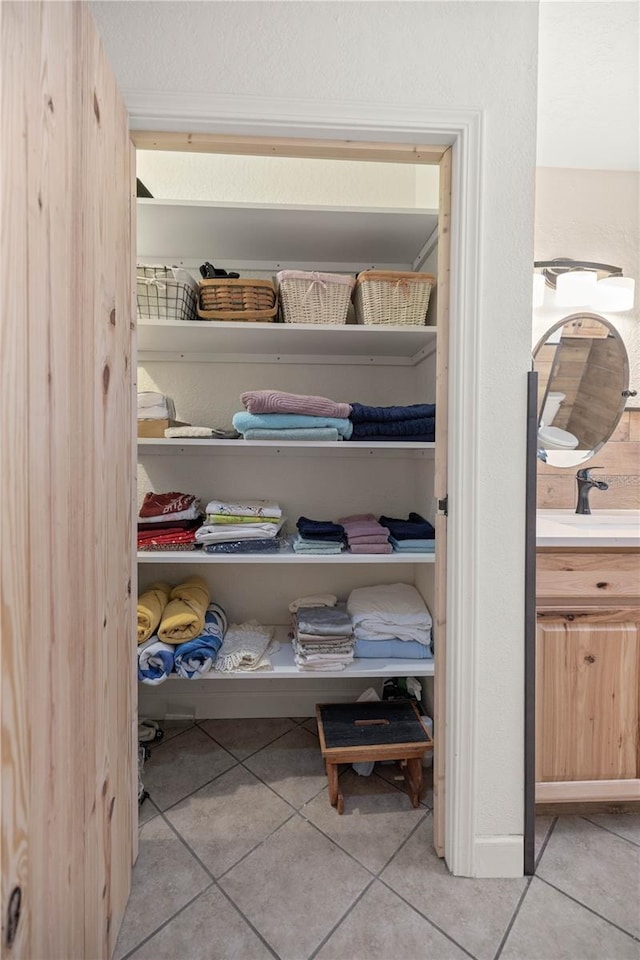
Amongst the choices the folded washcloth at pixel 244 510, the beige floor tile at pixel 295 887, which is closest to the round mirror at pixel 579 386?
the folded washcloth at pixel 244 510

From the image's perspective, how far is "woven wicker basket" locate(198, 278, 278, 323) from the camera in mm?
1690

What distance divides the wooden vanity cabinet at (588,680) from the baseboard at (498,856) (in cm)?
23

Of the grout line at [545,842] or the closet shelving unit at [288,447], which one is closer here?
the grout line at [545,842]

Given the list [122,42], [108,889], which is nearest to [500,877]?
[108,889]

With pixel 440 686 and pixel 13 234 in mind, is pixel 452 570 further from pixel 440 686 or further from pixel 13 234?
pixel 13 234

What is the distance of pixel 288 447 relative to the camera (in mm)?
1815

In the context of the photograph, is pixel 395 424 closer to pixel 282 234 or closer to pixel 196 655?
pixel 282 234

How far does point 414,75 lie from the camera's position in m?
1.24

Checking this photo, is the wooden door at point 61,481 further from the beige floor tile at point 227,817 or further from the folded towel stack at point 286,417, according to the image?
the folded towel stack at point 286,417

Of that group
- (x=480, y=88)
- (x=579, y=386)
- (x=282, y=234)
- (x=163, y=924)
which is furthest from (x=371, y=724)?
(x=480, y=88)

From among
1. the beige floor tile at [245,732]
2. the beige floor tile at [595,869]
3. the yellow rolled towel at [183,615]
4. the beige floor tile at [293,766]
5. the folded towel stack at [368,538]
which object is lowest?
the beige floor tile at [595,869]

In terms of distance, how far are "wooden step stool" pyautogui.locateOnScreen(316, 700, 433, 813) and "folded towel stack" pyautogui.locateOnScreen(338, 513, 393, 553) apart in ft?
1.97

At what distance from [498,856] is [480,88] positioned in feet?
6.61

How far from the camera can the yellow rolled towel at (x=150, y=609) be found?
5.64ft
